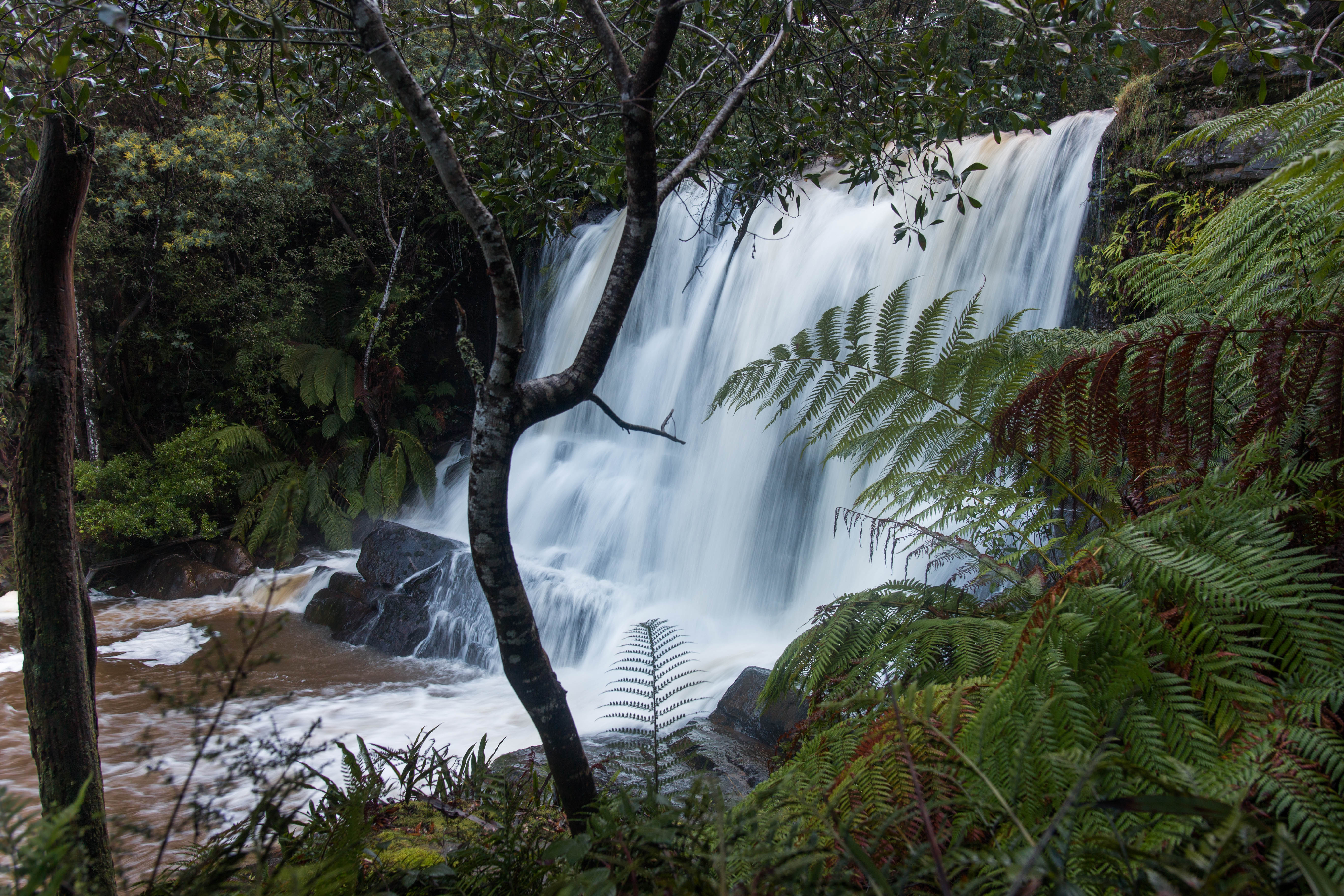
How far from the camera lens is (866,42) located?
3.21m

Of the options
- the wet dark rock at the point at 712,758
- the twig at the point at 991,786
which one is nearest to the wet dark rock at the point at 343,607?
the wet dark rock at the point at 712,758

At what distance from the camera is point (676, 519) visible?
320 inches

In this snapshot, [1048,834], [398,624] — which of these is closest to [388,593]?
[398,624]

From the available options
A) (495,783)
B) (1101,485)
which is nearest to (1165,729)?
(1101,485)

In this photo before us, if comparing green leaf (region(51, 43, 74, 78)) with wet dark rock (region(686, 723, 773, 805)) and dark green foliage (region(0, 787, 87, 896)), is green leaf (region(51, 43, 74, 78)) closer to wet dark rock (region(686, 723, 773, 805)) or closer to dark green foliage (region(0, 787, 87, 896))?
dark green foliage (region(0, 787, 87, 896))

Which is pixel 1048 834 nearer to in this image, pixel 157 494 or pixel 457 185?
pixel 457 185

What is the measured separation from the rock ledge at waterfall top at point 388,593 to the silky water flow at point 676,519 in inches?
5.7

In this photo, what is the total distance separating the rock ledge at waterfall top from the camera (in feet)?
25.3

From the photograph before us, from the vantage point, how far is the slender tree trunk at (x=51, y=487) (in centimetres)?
205

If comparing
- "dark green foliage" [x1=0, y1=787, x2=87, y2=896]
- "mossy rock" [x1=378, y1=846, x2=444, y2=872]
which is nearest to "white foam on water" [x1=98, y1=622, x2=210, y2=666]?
"mossy rock" [x1=378, y1=846, x2=444, y2=872]

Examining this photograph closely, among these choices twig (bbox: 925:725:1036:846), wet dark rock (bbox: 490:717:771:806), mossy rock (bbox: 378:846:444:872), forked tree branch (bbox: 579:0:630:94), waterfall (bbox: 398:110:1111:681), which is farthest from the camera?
waterfall (bbox: 398:110:1111:681)

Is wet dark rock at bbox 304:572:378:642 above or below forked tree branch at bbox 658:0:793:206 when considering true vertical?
below

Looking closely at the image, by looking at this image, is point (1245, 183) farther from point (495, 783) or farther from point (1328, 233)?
point (495, 783)

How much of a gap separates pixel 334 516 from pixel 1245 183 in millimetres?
10324
